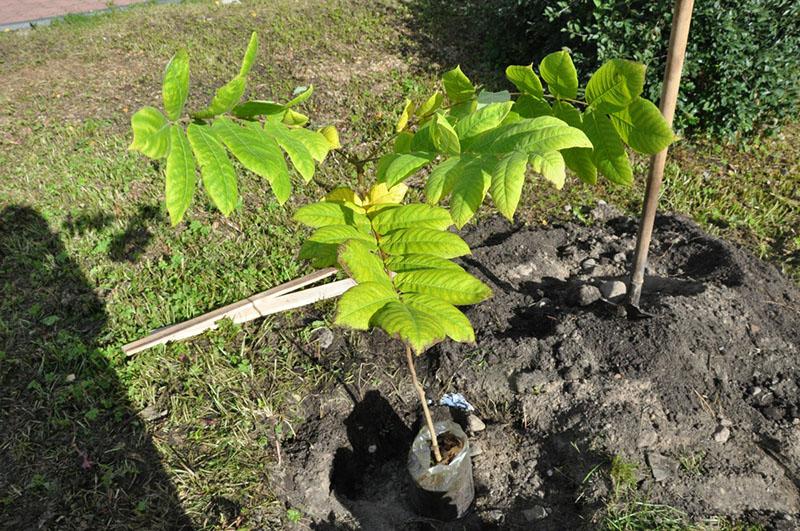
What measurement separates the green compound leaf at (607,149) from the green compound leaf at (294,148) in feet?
2.33

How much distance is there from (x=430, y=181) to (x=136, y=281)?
273cm

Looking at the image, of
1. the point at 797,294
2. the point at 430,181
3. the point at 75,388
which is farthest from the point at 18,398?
the point at 797,294

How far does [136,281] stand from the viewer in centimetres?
354

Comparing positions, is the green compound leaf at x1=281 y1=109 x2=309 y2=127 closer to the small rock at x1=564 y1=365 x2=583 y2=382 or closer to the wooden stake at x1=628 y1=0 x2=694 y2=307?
the wooden stake at x1=628 y1=0 x2=694 y2=307

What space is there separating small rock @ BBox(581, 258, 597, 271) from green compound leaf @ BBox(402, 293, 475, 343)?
2.05 metres

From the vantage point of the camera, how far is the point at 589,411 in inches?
98.3

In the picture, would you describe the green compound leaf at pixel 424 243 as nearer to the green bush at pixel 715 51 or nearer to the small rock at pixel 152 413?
the small rock at pixel 152 413

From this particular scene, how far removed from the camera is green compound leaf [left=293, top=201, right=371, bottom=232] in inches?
65.8

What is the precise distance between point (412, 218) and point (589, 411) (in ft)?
4.36

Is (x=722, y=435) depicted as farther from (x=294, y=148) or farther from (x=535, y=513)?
(x=294, y=148)

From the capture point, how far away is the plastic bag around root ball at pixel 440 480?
2.23m

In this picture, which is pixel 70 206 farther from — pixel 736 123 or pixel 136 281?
pixel 736 123

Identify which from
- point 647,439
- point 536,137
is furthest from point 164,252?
point 536,137

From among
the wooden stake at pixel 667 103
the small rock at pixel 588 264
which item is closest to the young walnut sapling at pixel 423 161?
the wooden stake at pixel 667 103
